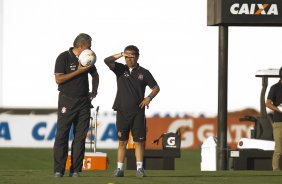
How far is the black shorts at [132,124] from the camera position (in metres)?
16.9

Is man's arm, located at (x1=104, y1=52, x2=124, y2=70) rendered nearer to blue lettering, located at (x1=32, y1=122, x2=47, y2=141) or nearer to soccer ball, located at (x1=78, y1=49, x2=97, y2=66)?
soccer ball, located at (x1=78, y1=49, x2=97, y2=66)

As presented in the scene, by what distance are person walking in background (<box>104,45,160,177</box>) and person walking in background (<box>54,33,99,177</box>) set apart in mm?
384

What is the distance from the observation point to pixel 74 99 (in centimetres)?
1661

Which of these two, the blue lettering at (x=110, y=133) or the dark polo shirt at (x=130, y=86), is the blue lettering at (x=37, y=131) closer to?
the blue lettering at (x=110, y=133)

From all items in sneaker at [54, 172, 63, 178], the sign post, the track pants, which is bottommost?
sneaker at [54, 172, 63, 178]

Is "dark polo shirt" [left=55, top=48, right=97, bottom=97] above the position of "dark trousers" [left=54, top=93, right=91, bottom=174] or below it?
above

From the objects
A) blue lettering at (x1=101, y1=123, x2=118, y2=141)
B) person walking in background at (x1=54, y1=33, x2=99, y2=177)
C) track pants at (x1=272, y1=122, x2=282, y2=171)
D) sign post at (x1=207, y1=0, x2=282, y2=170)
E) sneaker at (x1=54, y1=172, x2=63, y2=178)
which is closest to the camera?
person walking in background at (x1=54, y1=33, x2=99, y2=177)

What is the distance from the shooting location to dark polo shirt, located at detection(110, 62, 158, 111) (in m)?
16.8

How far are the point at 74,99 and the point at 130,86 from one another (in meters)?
0.83

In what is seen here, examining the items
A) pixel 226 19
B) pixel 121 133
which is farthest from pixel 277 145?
pixel 121 133

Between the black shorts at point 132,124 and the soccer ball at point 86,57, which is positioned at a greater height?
the soccer ball at point 86,57

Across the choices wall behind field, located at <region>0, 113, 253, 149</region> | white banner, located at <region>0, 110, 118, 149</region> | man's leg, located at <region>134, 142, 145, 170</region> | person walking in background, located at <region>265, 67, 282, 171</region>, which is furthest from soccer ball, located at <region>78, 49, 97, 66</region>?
white banner, located at <region>0, 110, 118, 149</region>

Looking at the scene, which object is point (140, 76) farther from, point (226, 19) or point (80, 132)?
point (226, 19)

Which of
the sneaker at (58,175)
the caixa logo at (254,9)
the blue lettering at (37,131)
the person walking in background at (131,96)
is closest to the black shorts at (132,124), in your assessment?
the person walking in background at (131,96)
